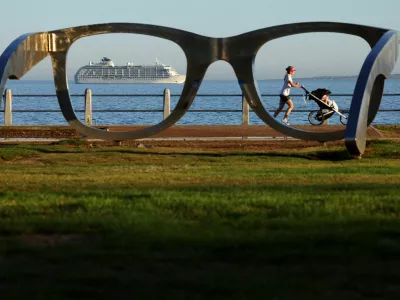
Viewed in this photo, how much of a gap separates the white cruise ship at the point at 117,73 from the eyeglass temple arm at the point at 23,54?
298 feet

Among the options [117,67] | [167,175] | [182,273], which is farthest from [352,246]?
[117,67]

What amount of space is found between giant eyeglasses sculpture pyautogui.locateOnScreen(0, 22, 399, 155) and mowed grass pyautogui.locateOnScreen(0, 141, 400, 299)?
13.2 ft

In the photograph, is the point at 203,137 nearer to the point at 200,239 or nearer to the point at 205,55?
A: the point at 205,55

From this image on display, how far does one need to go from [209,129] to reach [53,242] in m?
14.9

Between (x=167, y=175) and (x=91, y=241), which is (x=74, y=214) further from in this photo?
(x=167, y=175)

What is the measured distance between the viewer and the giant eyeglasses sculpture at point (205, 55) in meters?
12.6

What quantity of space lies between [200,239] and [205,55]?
27.6 feet

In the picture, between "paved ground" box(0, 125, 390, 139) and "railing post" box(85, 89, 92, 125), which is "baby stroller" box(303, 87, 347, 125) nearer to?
"paved ground" box(0, 125, 390, 139)

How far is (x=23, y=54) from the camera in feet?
43.7

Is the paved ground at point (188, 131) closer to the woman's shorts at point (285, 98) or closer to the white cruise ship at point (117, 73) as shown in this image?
the woman's shorts at point (285, 98)

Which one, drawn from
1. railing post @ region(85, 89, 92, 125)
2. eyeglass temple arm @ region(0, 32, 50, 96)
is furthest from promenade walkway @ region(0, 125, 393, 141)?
eyeglass temple arm @ region(0, 32, 50, 96)

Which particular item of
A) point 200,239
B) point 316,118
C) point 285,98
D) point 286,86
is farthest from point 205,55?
point 200,239

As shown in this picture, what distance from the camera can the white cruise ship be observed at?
4168 inches

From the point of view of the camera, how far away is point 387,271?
431cm
